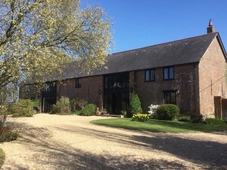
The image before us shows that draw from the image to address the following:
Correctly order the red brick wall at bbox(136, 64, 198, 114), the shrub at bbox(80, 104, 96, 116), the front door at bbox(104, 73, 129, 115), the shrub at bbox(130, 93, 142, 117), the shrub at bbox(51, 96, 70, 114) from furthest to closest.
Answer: the shrub at bbox(51, 96, 70, 114), the front door at bbox(104, 73, 129, 115), the shrub at bbox(80, 104, 96, 116), the shrub at bbox(130, 93, 142, 117), the red brick wall at bbox(136, 64, 198, 114)

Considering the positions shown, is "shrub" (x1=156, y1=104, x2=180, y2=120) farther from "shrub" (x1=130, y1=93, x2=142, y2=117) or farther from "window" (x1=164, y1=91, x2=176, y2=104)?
"shrub" (x1=130, y1=93, x2=142, y2=117)

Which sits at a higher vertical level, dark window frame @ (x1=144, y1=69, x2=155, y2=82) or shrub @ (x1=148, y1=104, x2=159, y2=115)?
dark window frame @ (x1=144, y1=69, x2=155, y2=82)

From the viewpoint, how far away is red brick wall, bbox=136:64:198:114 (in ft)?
69.9

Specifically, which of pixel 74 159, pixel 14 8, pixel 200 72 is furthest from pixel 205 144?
pixel 200 72

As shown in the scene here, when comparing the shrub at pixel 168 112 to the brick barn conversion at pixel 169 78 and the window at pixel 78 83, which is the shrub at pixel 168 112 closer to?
the brick barn conversion at pixel 169 78

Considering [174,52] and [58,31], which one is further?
[174,52]

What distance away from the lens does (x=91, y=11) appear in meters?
10.8

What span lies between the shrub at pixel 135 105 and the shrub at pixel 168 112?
2.97 meters

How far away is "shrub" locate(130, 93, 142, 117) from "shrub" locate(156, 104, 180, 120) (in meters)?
2.97

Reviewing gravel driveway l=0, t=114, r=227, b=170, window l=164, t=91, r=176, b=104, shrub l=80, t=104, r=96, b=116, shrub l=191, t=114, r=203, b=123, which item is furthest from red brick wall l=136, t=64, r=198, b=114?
gravel driveway l=0, t=114, r=227, b=170

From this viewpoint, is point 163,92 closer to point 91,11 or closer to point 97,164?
point 91,11

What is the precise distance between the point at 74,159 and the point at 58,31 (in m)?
5.68

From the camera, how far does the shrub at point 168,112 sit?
20.4 m

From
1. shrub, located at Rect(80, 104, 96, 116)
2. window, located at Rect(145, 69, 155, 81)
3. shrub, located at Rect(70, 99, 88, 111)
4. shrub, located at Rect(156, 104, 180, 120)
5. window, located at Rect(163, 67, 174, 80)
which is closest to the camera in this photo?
shrub, located at Rect(156, 104, 180, 120)
